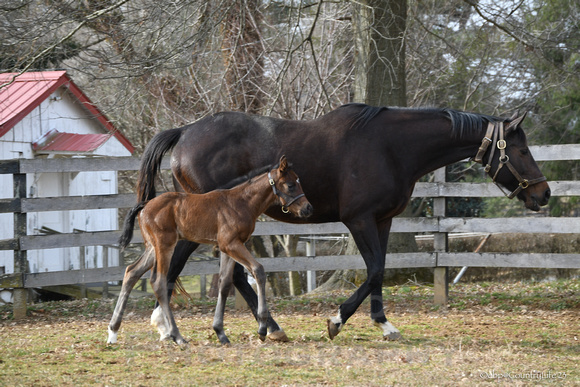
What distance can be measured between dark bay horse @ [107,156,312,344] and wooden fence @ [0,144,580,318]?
7.87 ft

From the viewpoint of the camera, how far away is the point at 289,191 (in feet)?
17.7

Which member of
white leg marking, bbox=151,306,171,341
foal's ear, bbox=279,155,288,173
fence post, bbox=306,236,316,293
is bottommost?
Answer: fence post, bbox=306,236,316,293

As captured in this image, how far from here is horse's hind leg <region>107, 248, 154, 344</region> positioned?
17.9 feet

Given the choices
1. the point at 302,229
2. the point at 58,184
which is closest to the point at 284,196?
the point at 302,229

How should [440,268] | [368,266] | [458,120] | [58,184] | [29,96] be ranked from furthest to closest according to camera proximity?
[58,184]
[29,96]
[440,268]
[458,120]
[368,266]

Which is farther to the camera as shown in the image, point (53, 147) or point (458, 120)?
point (53, 147)

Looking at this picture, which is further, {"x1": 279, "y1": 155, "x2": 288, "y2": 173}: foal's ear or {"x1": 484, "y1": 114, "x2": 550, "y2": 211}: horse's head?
{"x1": 484, "y1": 114, "x2": 550, "y2": 211}: horse's head

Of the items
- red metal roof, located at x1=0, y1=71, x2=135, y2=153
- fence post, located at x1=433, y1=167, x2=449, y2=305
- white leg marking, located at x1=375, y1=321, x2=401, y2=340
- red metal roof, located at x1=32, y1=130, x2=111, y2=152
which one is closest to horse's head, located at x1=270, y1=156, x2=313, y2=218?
white leg marking, located at x1=375, y1=321, x2=401, y2=340

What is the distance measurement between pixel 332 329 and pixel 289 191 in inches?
51.5

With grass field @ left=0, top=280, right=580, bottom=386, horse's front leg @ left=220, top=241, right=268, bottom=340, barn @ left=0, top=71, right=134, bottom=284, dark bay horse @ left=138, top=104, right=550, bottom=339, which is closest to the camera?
grass field @ left=0, top=280, right=580, bottom=386

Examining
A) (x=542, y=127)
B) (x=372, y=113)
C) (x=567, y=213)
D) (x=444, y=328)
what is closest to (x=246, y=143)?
(x=372, y=113)

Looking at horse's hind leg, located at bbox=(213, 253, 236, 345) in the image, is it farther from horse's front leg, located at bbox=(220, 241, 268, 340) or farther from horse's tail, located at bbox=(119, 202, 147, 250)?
horse's tail, located at bbox=(119, 202, 147, 250)

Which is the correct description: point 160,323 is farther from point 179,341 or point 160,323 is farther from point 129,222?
point 129,222

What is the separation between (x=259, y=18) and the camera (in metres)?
13.2
